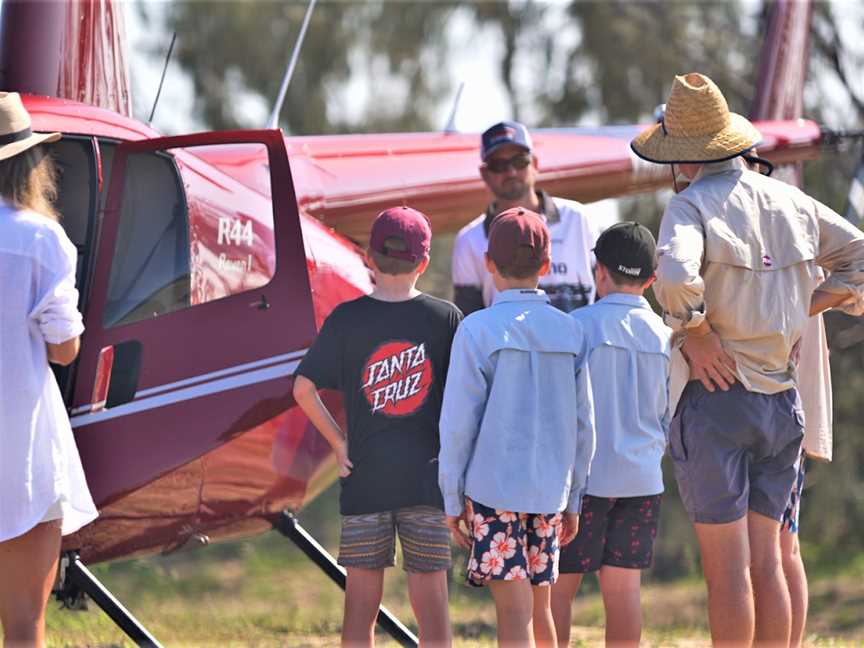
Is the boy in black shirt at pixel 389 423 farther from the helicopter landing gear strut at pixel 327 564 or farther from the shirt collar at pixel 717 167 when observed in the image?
the helicopter landing gear strut at pixel 327 564

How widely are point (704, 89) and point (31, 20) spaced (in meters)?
2.60

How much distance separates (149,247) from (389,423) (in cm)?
136

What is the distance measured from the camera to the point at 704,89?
174 inches

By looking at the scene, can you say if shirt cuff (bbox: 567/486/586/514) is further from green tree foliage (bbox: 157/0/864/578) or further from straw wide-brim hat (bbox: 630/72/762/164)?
green tree foliage (bbox: 157/0/864/578)

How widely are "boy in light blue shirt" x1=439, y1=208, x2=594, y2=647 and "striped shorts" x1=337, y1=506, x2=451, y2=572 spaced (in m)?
0.18

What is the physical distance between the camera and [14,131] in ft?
12.9

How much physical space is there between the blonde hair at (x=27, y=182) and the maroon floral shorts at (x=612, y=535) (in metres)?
1.82

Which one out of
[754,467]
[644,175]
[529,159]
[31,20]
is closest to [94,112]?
[31,20]

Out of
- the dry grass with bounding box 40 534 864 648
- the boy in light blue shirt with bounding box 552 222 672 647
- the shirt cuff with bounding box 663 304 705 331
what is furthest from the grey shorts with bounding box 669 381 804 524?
the dry grass with bounding box 40 534 864 648

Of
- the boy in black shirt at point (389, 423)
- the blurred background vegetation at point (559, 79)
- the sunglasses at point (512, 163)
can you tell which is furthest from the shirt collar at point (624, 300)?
the blurred background vegetation at point (559, 79)

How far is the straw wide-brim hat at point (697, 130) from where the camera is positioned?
432cm

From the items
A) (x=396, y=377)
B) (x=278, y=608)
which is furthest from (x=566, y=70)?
(x=396, y=377)

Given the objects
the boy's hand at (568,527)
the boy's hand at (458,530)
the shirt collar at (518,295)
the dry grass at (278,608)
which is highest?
the shirt collar at (518,295)

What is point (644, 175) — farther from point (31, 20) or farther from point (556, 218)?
point (31, 20)
